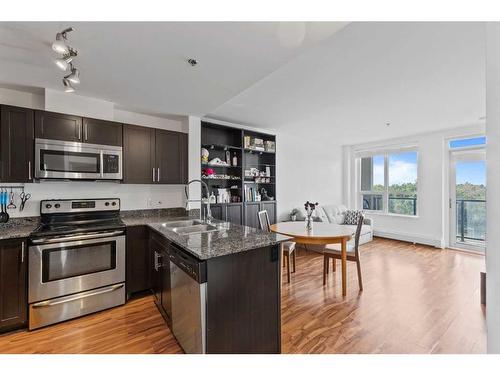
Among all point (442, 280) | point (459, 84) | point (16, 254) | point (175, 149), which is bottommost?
point (442, 280)

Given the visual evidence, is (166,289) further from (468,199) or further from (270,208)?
(468,199)

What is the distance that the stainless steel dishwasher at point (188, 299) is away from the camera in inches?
58.9

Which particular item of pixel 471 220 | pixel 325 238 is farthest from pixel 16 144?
pixel 471 220

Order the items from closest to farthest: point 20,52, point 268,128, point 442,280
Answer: point 20,52 → point 442,280 → point 268,128

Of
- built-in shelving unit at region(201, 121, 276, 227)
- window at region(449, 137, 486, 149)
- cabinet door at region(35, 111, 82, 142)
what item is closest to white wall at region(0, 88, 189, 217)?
cabinet door at region(35, 111, 82, 142)

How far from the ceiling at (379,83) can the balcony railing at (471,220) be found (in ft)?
5.56

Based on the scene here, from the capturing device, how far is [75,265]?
93.7 inches

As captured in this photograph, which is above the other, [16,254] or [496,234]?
[496,234]

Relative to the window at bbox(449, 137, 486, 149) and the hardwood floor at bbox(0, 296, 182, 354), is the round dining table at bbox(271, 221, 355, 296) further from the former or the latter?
the window at bbox(449, 137, 486, 149)

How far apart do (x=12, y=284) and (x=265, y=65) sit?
3015 mm
